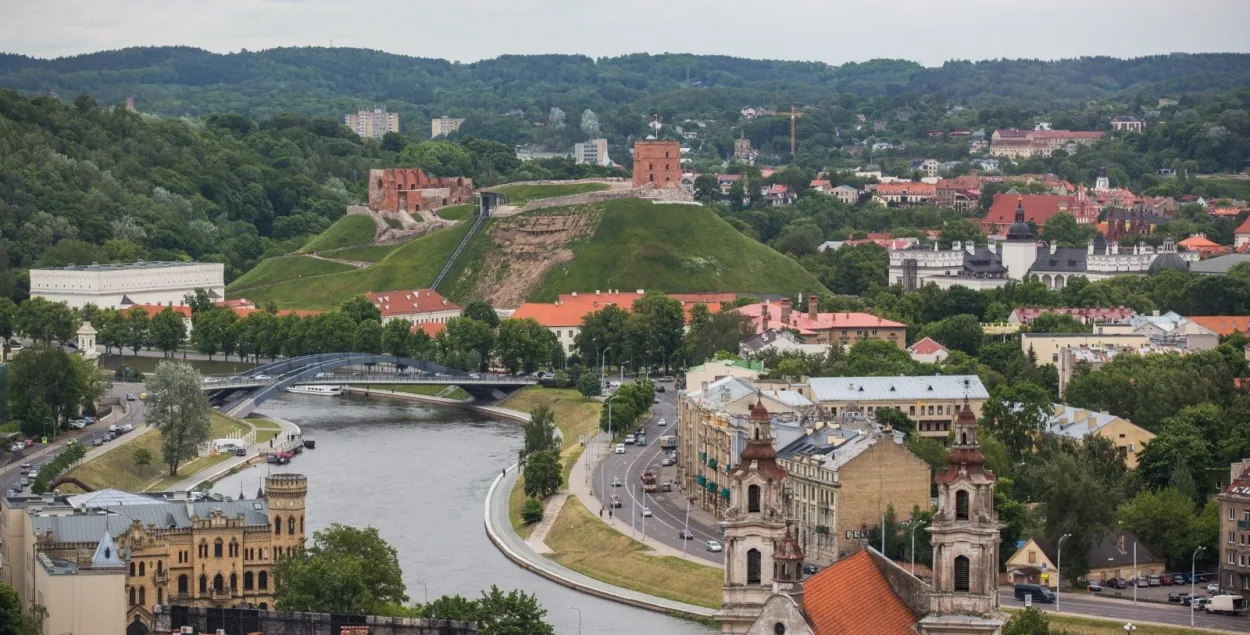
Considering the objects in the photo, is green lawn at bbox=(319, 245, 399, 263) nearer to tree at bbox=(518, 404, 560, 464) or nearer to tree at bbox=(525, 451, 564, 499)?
tree at bbox=(518, 404, 560, 464)

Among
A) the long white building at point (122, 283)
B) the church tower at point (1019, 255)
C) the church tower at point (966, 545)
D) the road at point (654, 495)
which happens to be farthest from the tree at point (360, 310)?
the church tower at point (966, 545)

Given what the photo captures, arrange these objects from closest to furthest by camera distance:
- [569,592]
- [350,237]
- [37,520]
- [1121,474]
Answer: [37,520] < [569,592] < [1121,474] < [350,237]

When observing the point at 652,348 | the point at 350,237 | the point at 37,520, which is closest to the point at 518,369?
the point at 652,348

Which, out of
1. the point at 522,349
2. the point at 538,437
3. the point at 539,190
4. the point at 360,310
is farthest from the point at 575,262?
the point at 538,437

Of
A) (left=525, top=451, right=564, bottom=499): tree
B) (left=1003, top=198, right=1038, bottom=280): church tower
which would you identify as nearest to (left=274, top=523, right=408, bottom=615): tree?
(left=525, top=451, right=564, bottom=499): tree

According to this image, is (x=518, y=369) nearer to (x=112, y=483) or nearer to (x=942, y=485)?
(x=112, y=483)

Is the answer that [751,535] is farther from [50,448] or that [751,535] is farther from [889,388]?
[50,448]
